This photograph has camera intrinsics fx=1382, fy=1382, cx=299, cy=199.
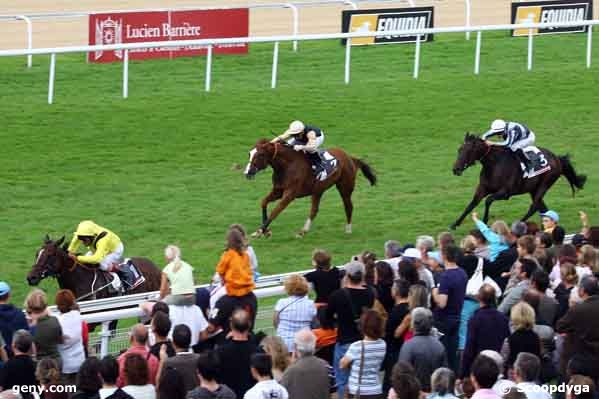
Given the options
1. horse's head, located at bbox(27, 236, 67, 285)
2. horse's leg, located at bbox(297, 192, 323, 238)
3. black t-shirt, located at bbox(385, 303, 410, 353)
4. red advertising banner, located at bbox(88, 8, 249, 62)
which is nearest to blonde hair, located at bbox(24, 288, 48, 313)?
black t-shirt, located at bbox(385, 303, 410, 353)

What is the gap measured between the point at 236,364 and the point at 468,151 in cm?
753

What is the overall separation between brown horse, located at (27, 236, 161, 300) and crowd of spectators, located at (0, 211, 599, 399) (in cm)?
158

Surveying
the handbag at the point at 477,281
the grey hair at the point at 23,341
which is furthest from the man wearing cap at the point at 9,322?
the handbag at the point at 477,281

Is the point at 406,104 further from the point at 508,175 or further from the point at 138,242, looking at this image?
the point at 138,242

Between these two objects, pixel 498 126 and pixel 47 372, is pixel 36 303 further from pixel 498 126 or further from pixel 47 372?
pixel 498 126

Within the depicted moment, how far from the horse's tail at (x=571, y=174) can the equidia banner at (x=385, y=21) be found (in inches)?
291

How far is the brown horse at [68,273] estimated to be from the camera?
1069 cm

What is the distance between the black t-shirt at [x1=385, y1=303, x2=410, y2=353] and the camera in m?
8.48

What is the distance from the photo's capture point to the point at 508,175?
15.2 m

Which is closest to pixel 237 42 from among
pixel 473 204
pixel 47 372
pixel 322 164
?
pixel 322 164

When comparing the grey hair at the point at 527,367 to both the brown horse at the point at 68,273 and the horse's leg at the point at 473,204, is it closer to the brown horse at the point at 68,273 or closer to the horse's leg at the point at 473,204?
the brown horse at the point at 68,273

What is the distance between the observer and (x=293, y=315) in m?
8.65

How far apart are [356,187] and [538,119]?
4.28 m

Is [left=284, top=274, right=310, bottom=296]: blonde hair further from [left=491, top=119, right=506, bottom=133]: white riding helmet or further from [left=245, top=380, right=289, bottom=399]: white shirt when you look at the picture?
[left=491, top=119, right=506, bottom=133]: white riding helmet
